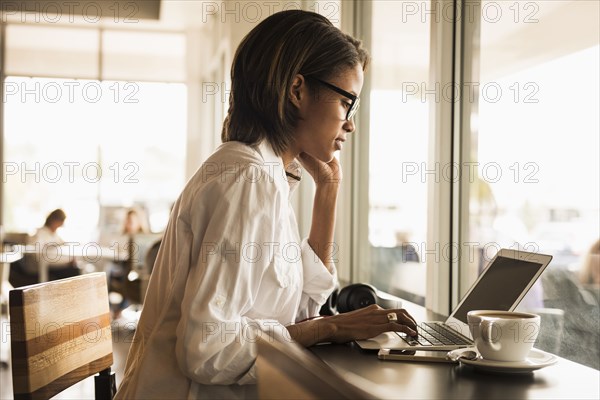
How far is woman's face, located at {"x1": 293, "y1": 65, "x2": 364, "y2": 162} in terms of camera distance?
1.43m

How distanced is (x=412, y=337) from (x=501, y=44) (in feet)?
2.89

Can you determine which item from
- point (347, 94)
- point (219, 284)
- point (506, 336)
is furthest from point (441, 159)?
point (219, 284)

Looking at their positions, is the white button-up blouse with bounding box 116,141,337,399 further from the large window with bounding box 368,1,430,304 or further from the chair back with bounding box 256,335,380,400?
the large window with bounding box 368,1,430,304

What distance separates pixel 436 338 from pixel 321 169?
0.62 meters

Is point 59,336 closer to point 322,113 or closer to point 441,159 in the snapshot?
point 322,113

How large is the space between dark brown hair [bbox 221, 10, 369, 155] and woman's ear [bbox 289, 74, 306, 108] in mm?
14

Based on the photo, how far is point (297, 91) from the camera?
142cm

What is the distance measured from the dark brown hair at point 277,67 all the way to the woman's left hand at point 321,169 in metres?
0.35

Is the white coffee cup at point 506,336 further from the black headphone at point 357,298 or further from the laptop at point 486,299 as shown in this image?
the black headphone at point 357,298

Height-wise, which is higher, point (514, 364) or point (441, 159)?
point (441, 159)

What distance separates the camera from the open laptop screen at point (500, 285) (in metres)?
1.30

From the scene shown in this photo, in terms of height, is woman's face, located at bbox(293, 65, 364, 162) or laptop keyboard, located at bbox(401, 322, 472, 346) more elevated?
woman's face, located at bbox(293, 65, 364, 162)

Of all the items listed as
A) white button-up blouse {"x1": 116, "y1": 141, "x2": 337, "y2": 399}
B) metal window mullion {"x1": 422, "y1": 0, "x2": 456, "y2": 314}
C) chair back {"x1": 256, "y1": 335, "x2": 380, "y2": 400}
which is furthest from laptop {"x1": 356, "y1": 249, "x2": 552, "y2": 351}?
chair back {"x1": 256, "y1": 335, "x2": 380, "y2": 400}

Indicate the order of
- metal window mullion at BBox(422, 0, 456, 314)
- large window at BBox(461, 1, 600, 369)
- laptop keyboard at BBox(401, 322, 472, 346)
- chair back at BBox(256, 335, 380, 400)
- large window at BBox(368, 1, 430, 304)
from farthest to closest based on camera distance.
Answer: large window at BBox(368, 1, 430, 304)
metal window mullion at BBox(422, 0, 456, 314)
large window at BBox(461, 1, 600, 369)
laptop keyboard at BBox(401, 322, 472, 346)
chair back at BBox(256, 335, 380, 400)
